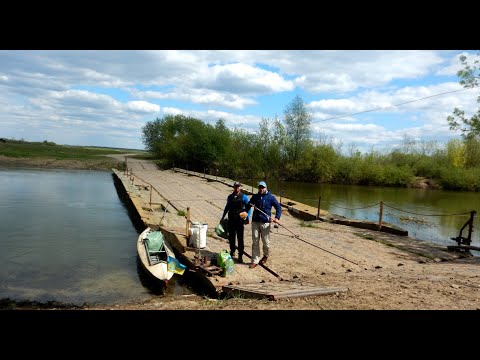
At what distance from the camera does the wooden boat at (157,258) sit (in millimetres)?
9922

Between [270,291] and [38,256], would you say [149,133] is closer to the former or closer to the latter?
[38,256]

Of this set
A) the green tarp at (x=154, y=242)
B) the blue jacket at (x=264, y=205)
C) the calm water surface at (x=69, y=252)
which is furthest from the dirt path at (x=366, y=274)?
the green tarp at (x=154, y=242)

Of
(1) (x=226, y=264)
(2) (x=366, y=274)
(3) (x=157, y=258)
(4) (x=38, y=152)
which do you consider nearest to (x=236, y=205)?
(1) (x=226, y=264)

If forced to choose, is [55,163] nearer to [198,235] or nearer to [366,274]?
[198,235]

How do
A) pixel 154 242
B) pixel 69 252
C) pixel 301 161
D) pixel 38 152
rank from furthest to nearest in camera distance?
pixel 38 152, pixel 301 161, pixel 69 252, pixel 154 242

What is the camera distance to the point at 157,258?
11.1 meters

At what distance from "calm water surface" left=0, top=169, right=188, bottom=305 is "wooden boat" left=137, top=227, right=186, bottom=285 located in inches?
22.1

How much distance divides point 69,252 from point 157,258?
5110mm

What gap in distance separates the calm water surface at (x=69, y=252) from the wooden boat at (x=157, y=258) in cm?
56

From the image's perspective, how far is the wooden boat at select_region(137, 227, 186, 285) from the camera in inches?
391

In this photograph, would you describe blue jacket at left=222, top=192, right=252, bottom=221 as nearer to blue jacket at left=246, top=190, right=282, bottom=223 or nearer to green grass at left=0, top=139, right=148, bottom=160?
blue jacket at left=246, top=190, right=282, bottom=223

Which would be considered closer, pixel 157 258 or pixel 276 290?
pixel 276 290
